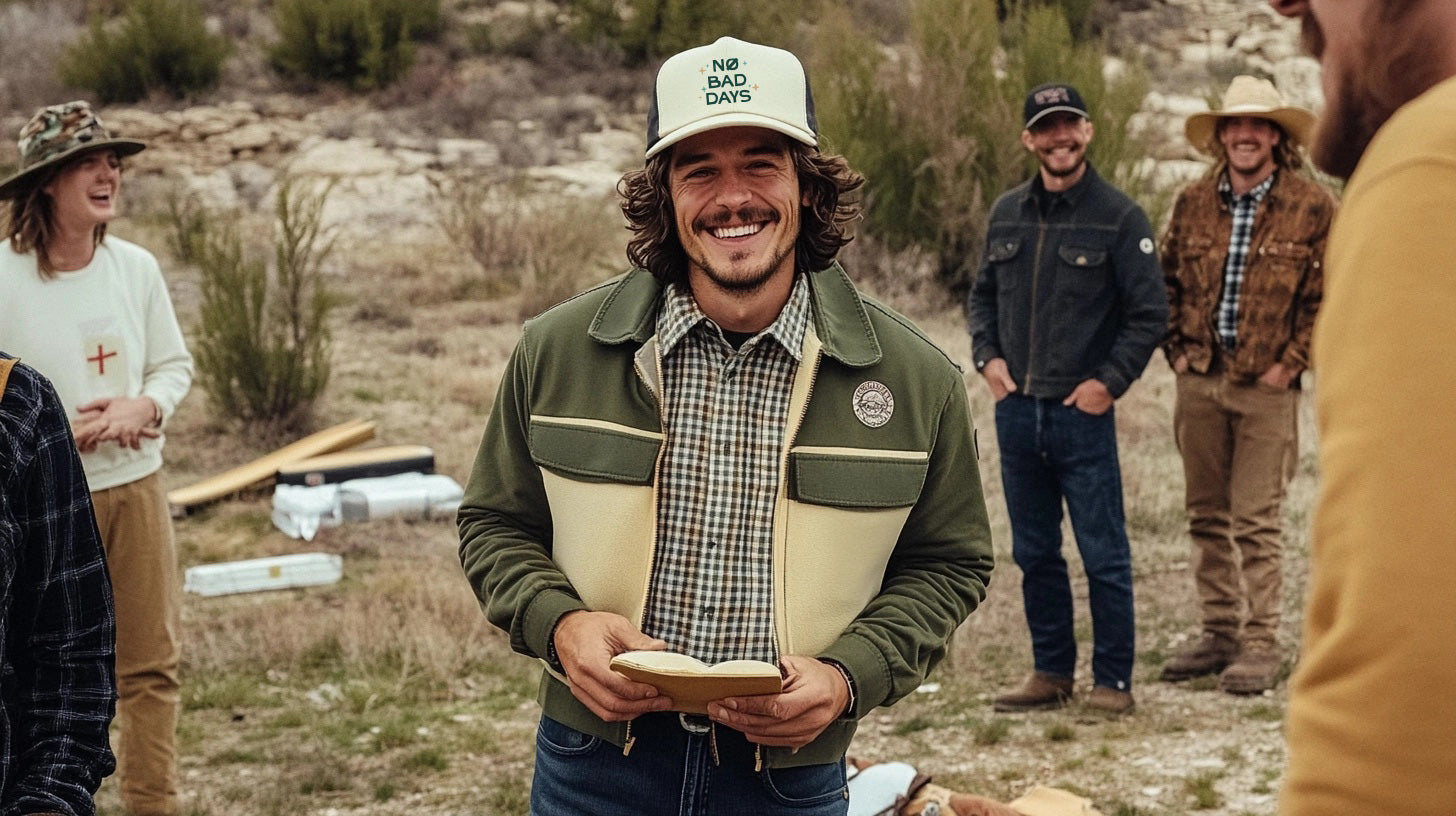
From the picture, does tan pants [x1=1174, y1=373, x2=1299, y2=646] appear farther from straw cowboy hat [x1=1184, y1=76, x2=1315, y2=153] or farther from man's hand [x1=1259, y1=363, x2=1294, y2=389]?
straw cowboy hat [x1=1184, y1=76, x2=1315, y2=153]

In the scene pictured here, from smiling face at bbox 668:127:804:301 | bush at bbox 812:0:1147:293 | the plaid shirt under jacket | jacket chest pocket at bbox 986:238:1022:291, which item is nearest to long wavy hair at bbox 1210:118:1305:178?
jacket chest pocket at bbox 986:238:1022:291

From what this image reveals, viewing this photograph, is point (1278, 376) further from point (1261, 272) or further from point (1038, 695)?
point (1038, 695)

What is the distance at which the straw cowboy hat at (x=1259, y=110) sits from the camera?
6.17 m

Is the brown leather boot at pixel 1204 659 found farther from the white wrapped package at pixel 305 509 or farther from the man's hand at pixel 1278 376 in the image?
the white wrapped package at pixel 305 509

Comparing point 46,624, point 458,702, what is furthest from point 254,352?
point 46,624

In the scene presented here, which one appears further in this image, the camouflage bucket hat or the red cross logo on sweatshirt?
the red cross logo on sweatshirt

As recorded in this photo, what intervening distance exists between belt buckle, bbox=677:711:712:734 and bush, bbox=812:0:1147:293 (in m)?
11.3

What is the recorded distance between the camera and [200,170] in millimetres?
22062

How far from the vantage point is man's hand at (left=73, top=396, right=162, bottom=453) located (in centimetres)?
489

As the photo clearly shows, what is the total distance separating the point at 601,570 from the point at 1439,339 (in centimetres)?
173

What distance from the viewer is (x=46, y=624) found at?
2533mm

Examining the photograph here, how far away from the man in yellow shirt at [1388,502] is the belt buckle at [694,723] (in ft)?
4.91

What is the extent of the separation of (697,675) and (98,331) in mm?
3427

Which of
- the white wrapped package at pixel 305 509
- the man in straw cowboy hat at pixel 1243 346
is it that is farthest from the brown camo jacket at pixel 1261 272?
the white wrapped package at pixel 305 509
